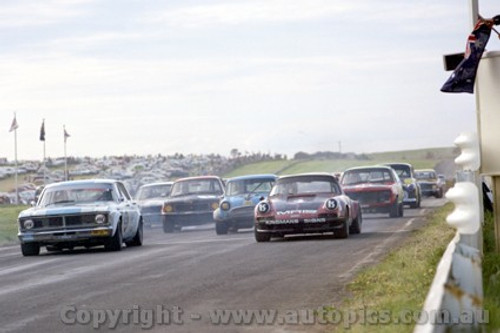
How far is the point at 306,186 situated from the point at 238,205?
221 inches

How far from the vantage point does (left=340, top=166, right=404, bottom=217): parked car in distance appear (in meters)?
32.3

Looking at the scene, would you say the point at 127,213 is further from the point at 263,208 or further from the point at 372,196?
the point at 372,196

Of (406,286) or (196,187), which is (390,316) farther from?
(196,187)

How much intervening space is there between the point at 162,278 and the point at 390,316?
5.80 meters

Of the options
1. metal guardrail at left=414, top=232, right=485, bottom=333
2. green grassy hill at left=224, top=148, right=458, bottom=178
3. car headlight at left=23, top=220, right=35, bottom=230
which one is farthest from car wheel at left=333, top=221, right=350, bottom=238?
green grassy hill at left=224, top=148, right=458, bottom=178

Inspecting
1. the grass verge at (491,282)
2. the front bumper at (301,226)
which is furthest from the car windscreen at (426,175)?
the grass verge at (491,282)

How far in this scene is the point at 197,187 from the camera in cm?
3403

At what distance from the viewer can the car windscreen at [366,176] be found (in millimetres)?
33406

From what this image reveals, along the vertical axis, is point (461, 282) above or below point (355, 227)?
above

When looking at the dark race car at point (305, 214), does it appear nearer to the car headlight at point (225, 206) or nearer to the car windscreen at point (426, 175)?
the car headlight at point (225, 206)

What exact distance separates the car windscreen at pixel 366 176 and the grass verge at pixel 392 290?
17480mm

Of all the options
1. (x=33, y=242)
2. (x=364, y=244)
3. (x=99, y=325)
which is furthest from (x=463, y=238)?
(x=33, y=242)

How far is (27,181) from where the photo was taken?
102 metres

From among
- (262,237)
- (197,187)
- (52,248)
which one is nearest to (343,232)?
(262,237)
